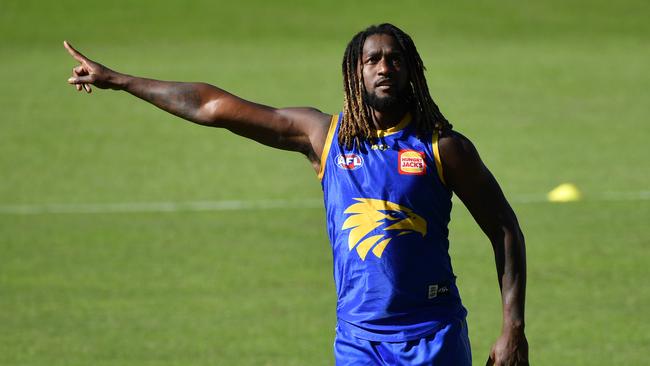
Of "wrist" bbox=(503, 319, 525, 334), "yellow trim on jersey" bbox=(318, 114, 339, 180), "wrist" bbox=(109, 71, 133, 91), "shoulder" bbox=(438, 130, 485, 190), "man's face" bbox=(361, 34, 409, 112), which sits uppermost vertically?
"wrist" bbox=(109, 71, 133, 91)

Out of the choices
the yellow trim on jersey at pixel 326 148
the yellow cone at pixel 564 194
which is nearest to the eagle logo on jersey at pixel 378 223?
the yellow trim on jersey at pixel 326 148

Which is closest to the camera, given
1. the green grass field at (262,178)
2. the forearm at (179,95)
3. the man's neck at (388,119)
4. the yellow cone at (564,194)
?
the man's neck at (388,119)

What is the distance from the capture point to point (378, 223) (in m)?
5.80

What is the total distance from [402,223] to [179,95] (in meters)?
1.45

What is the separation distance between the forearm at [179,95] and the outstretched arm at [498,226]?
132cm

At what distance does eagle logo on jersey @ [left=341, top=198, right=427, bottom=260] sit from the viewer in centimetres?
579

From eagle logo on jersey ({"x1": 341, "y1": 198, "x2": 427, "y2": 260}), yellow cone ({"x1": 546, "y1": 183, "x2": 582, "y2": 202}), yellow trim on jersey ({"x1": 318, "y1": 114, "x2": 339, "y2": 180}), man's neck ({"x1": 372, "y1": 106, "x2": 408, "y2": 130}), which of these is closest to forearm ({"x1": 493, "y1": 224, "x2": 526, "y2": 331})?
eagle logo on jersey ({"x1": 341, "y1": 198, "x2": 427, "y2": 260})

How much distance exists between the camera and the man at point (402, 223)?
5.78 m

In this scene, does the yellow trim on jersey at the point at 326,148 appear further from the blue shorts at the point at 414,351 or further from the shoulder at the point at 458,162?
the blue shorts at the point at 414,351

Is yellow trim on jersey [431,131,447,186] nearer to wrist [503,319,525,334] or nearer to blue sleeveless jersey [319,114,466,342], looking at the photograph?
blue sleeveless jersey [319,114,466,342]

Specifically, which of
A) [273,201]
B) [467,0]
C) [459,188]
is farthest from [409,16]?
[459,188]

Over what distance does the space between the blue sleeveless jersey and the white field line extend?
1009cm

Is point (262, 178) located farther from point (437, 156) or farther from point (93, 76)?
point (437, 156)

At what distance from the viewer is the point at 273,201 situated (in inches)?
646
